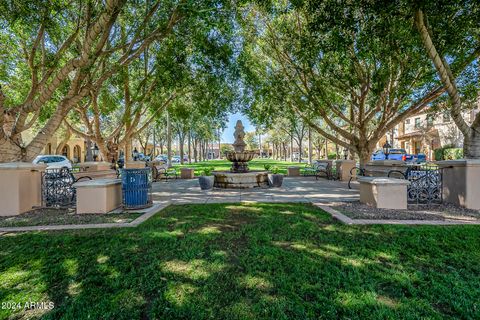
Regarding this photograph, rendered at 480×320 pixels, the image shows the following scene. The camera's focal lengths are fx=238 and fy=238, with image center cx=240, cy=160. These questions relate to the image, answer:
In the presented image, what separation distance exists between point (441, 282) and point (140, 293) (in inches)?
144

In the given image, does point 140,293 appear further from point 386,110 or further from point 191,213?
point 386,110

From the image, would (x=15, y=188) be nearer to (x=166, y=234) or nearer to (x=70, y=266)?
(x=70, y=266)

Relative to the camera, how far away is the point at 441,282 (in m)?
2.96

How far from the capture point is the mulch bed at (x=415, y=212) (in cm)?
570

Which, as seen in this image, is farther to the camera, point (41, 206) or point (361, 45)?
point (361, 45)

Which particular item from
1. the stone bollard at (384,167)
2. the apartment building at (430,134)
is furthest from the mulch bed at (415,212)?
the apartment building at (430,134)

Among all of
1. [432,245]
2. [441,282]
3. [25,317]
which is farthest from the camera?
[432,245]

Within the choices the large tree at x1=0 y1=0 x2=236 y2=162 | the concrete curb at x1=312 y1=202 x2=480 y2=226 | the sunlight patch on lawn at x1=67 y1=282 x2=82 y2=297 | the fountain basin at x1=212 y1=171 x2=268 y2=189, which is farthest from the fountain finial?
the sunlight patch on lawn at x1=67 y1=282 x2=82 y2=297

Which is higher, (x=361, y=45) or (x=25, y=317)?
(x=361, y=45)

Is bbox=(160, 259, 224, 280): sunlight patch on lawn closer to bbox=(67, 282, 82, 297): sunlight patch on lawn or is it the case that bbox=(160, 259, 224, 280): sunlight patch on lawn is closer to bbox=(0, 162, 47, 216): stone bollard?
bbox=(67, 282, 82, 297): sunlight patch on lawn

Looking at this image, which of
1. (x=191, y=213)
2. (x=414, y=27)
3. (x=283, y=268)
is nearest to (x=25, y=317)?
(x=283, y=268)

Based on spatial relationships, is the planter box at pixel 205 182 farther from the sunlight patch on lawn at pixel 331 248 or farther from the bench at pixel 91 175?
the sunlight patch on lawn at pixel 331 248

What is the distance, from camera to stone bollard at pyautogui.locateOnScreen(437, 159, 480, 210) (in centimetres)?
639

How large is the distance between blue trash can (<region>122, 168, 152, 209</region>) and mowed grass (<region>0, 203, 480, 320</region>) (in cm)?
200
